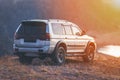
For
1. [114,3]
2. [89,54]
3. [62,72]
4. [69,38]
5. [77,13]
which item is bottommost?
[62,72]

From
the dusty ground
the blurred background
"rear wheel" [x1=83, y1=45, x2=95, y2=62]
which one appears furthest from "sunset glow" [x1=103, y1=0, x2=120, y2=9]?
the dusty ground

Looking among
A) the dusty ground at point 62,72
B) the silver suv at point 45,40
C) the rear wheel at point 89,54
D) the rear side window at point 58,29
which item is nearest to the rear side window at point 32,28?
the silver suv at point 45,40

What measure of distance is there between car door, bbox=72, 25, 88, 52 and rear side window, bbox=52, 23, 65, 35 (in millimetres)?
898

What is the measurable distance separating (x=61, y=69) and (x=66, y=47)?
8.32 feet

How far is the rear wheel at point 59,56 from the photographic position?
64.7ft

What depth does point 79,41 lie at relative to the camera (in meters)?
21.3

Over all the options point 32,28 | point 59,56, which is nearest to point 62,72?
point 59,56

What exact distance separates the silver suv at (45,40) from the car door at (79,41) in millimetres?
62

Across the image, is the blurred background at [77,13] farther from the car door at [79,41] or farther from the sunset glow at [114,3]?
the car door at [79,41]

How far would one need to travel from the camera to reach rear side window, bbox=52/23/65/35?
19938mm

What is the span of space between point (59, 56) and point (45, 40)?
110 cm

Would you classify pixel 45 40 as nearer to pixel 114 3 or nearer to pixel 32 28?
pixel 32 28

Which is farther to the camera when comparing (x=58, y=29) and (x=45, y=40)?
(x=58, y=29)

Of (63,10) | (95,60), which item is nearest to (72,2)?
(63,10)
